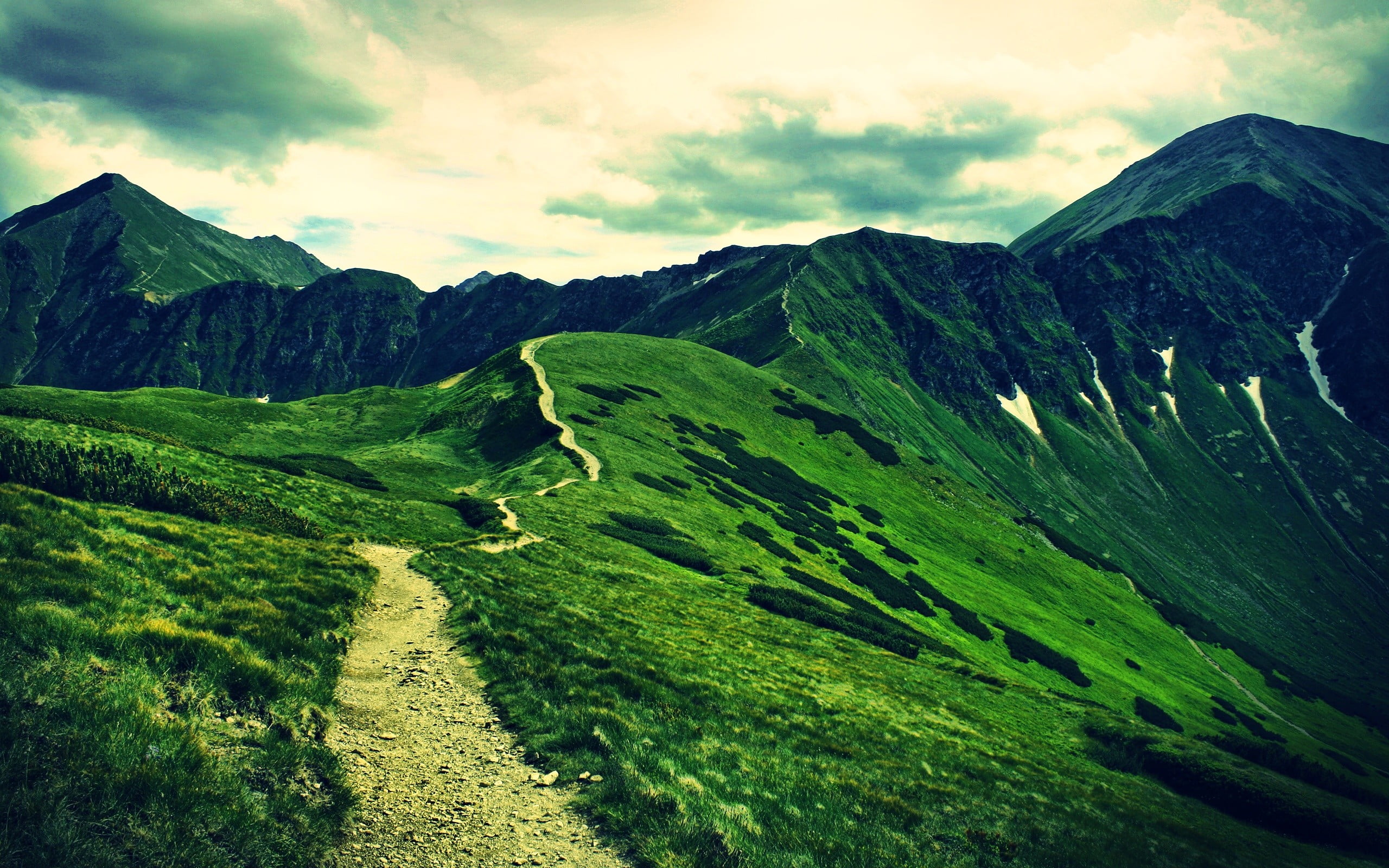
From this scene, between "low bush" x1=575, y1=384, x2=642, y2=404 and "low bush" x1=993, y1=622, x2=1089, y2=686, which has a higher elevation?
"low bush" x1=575, y1=384, x2=642, y2=404

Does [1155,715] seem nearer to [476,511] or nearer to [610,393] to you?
[476,511]

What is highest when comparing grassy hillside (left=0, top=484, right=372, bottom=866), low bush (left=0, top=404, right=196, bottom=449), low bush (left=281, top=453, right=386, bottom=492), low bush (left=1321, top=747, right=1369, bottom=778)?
low bush (left=0, top=404, right=196, bottom=449)

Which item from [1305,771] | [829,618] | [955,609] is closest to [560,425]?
[829,618]

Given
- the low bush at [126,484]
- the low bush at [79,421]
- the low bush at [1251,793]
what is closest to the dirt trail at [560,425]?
the low bush at [126,484]

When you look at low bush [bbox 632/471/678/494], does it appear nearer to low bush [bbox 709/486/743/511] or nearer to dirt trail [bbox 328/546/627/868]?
low bush [bbox 709/486/743/511]

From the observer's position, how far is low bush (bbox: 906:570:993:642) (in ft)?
186

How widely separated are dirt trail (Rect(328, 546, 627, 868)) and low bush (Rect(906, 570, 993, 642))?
51.8 m

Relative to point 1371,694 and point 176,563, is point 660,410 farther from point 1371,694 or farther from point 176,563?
point 1371,694

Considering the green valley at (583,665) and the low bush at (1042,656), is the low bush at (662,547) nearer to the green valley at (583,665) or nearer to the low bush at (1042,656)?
the green valley at (583,665)

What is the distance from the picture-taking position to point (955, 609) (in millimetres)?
59344

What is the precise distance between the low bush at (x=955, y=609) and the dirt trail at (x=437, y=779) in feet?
170

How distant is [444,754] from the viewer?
12172 millimetres

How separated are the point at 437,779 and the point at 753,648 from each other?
16.3 meters

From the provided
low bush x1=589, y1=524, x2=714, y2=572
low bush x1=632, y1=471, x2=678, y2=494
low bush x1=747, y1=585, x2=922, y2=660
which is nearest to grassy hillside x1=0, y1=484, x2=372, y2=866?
low bush x1=589, y1=524, x2=714, y2=572
